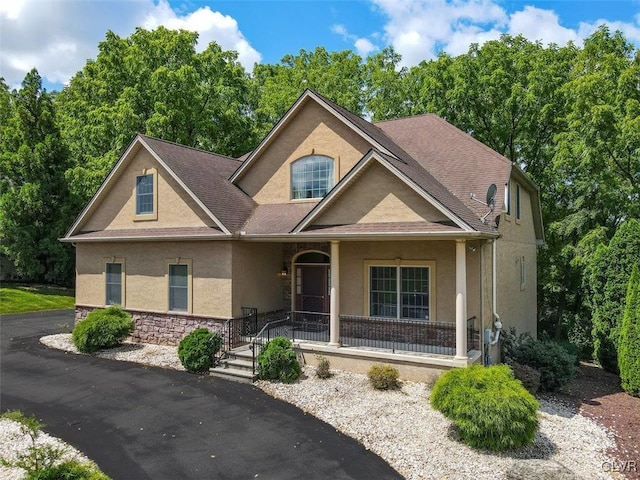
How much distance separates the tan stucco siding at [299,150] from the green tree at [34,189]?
72.6 feet

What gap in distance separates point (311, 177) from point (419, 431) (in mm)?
9583

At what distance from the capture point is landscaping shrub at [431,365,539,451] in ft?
25.1

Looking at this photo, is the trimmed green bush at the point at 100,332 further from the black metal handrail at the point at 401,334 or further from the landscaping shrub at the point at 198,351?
the black metal handrail at the point at 401,334

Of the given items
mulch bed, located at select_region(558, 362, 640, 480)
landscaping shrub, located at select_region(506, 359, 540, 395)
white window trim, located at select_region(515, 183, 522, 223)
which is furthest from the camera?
white window trim, located at select_region(515, 183, 522, 223)

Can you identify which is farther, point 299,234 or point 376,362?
point 299,234

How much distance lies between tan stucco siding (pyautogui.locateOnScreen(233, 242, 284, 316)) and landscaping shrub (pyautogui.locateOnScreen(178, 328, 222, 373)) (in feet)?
4.63

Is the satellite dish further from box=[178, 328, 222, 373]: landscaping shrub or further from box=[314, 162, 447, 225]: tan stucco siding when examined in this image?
box=[178, 328, 222, 373]: landscaping shrub

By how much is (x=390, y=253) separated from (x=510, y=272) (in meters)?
5.07

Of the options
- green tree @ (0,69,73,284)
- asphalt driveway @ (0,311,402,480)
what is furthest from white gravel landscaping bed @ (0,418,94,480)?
green tree @ (0,69,73,284)

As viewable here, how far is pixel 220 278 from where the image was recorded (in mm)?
13961

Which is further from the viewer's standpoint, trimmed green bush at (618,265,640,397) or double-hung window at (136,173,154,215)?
double-hung window at (136,173,154,215)

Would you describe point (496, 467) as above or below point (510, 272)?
below

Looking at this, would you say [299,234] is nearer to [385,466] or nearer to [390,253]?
[390,253]

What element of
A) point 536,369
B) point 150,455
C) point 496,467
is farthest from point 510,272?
point 150,455
